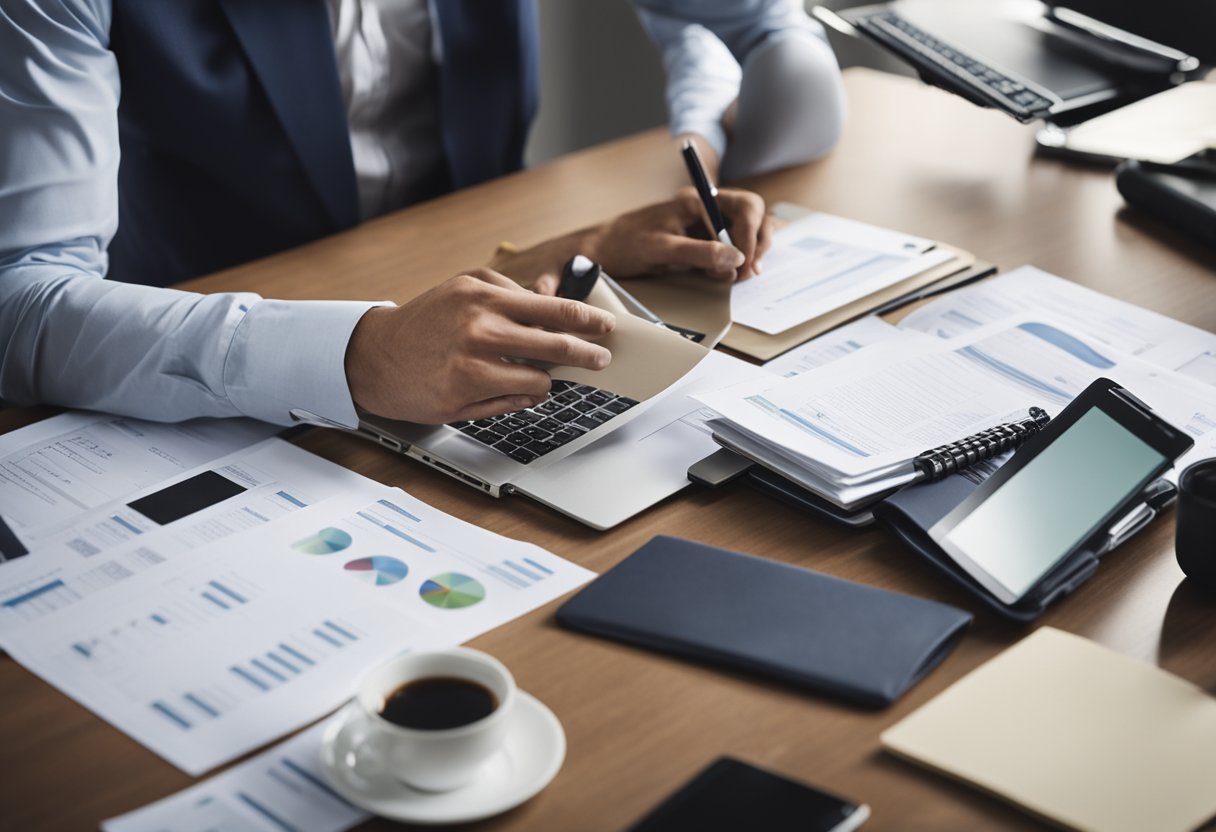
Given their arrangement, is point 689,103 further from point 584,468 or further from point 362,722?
point 362,722

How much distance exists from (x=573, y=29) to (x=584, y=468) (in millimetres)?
2370

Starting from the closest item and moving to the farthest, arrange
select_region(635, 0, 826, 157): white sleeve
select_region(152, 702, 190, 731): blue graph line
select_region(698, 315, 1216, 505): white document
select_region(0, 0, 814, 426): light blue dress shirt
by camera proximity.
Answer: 1. select_region(152, 702, 190, 731): blue graph line
2. select_region(698, 315, 1216, 505): white document
3. select_region(0, 0, 814, 426): light blue dress shirt
4. select_region(635, 0, 826, 157): white sleeve

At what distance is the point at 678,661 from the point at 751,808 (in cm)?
16

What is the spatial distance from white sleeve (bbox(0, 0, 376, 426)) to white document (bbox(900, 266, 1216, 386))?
0.60 metres

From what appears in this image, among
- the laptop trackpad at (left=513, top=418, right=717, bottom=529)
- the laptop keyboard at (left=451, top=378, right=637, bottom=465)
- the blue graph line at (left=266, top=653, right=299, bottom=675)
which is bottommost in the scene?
the blue graph line at (left=266, top=653, right=299, bottom=675)

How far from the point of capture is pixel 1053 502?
909 millimetres

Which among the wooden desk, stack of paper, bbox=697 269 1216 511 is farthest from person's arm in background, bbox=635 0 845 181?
stack of paper, bbox=697 269 1216 511

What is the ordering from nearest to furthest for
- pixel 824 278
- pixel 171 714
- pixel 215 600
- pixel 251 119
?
pixel 171 714 → pixel 215 600 → pixel 824 278 → pixel 251 119

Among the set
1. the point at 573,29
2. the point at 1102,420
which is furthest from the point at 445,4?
the point at 573,29

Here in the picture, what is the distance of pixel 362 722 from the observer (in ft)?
2.44

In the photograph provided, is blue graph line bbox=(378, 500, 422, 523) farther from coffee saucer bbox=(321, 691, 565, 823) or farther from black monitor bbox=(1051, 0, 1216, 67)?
black monitor bbox=(1051, 0, 1216, 67)

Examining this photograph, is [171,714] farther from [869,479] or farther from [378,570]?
[869,479]

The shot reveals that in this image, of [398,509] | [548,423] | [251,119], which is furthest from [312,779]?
[251,119]

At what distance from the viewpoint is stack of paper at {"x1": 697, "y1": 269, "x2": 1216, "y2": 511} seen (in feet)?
3.28
